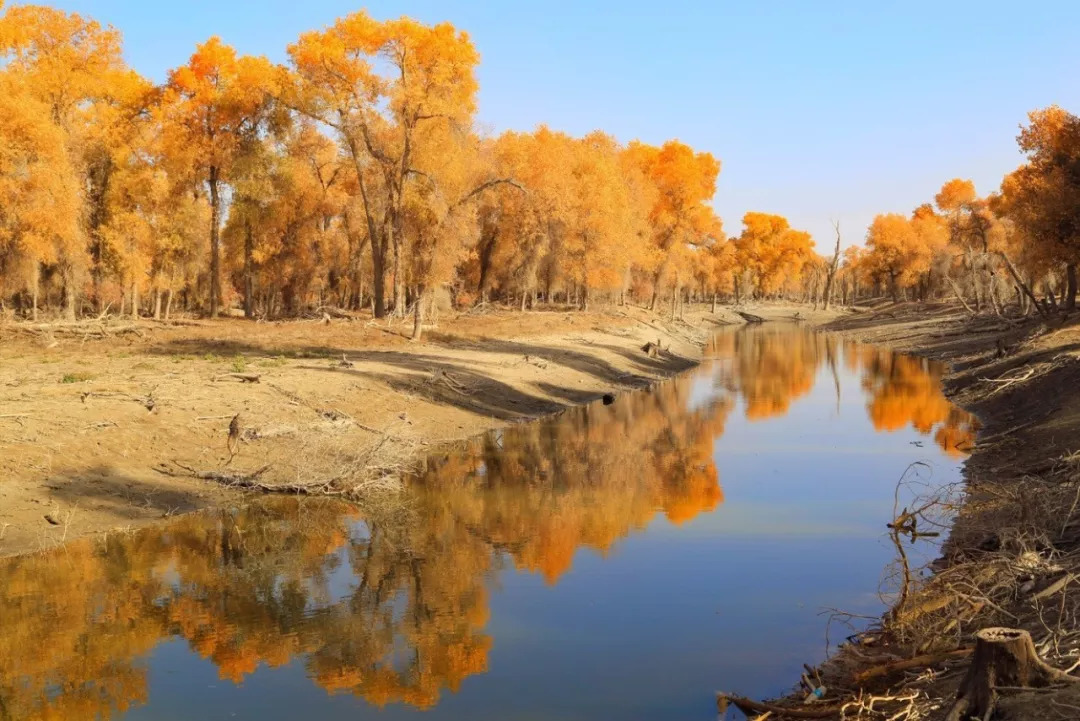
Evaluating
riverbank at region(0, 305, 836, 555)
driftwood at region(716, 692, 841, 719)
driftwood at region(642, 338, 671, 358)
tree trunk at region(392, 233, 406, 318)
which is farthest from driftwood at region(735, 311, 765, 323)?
driftwood at region(716, 692, 841, 719)

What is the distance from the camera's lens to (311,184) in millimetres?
51125

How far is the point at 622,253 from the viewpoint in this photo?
56875mm

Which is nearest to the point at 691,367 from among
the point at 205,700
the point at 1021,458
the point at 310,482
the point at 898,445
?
the point at 898,445

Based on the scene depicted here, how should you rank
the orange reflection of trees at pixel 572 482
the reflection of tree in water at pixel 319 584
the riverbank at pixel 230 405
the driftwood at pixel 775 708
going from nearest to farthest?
the driftwood at pixel 775 708, the reflection of tree in water at pixel 319 584, the orange reflection of trees at pixel 572 482, the riverbank at pixel 230 405

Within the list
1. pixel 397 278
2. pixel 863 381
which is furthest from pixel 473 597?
pixel 863 381

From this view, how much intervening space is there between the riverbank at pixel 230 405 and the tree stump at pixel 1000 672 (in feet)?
40.0

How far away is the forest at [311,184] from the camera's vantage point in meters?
34.9

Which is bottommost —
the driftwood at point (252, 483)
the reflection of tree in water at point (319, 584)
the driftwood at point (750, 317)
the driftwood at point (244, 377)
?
the reflection of tree in water at point (319, 584)

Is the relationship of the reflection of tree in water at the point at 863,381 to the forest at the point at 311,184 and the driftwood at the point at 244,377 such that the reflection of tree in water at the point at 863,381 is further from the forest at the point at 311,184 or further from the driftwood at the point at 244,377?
the driftwood at the point at 244,377

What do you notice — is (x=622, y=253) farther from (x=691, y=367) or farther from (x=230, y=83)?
(x=230, y=83)

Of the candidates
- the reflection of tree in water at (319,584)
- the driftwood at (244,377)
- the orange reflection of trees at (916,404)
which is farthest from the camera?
the orange reflection of trees at (916,404)

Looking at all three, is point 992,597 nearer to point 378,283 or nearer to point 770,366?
point 378,283

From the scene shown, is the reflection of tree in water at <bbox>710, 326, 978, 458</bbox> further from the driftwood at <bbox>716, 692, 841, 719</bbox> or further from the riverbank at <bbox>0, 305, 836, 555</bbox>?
the driftwood at <bbox>716, 692, 841, 719</bbox>

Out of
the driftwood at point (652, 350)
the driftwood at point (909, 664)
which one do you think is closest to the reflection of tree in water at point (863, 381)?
the driftwood at point (652, 350)
